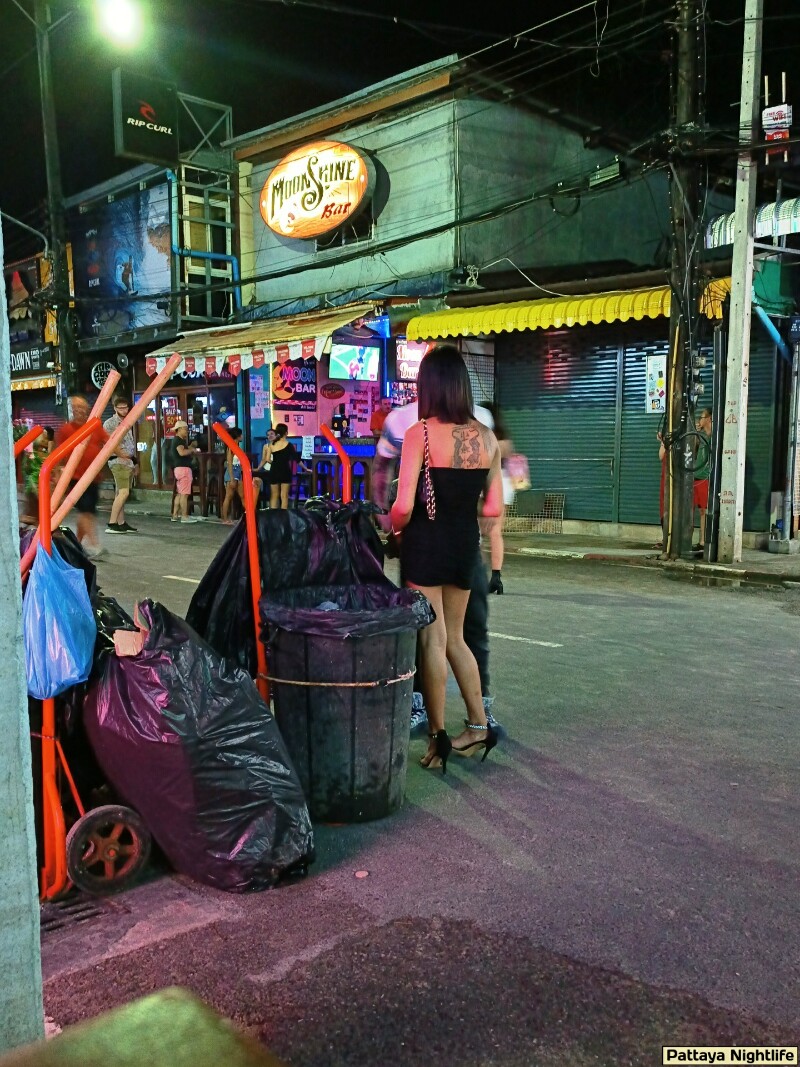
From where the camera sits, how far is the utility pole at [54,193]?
18.0 m

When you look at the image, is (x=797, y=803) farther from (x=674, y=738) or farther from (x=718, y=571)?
(x=718, y=571)

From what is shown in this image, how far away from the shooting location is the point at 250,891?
332 cm

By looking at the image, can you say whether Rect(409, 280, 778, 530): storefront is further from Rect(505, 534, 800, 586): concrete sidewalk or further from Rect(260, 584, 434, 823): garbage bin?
Rect(260, 584, 434, 823): garbage bin

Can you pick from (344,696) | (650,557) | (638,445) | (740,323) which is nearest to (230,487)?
(638,445)

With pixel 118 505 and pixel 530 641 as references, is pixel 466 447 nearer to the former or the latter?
pixel 530 641

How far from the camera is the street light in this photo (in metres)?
16.4

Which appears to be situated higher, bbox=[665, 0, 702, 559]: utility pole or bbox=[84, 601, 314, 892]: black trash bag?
bbox=[665, 0, 702, 559]: utility pole

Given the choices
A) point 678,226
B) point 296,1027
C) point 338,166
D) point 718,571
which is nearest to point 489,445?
point 296,1027

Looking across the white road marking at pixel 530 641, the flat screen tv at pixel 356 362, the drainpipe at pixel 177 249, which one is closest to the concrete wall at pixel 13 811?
the white road marking at pixel 530 641

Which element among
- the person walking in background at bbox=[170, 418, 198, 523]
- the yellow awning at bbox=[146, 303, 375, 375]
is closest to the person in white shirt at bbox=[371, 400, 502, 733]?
the yellow awning at bbox=[146, 303, 375, 375]

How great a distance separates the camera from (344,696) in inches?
149

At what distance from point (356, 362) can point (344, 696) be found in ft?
50.2

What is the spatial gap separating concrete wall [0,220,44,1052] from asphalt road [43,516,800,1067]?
0.89m

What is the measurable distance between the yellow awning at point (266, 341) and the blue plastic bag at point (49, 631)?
12.8 meters
